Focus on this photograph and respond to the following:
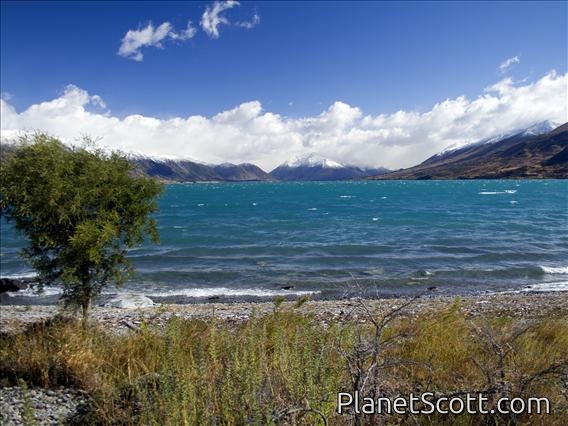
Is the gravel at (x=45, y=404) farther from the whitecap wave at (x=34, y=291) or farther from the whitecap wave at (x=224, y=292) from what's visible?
the whitecap wave at (x=34, y=291)

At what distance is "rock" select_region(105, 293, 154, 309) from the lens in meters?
20.6

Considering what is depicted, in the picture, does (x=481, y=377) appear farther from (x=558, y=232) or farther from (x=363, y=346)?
(x=558, y=232)

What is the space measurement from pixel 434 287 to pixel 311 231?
24966mm

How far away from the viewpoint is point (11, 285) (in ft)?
85.6

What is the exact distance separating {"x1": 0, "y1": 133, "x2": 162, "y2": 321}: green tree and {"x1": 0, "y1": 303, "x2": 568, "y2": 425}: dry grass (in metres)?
1.50

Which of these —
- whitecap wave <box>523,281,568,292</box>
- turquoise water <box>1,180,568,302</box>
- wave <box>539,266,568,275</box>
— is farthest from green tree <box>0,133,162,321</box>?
wave <box>539,266,568,275</box>

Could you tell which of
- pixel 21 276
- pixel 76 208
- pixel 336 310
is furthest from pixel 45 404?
pixel 21 276

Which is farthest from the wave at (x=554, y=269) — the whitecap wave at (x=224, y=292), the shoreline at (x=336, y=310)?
the whitecap wave at (x=224, y=292)

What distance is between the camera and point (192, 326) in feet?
29.6

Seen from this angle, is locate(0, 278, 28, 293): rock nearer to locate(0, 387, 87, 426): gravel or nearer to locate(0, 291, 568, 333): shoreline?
locate(0, 291, 568, 333): shoreline

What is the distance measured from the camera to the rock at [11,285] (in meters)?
25.8

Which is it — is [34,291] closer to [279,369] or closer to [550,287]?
[279,369]

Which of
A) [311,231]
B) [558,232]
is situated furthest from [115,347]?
[558,232]

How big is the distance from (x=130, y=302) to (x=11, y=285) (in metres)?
11.0
